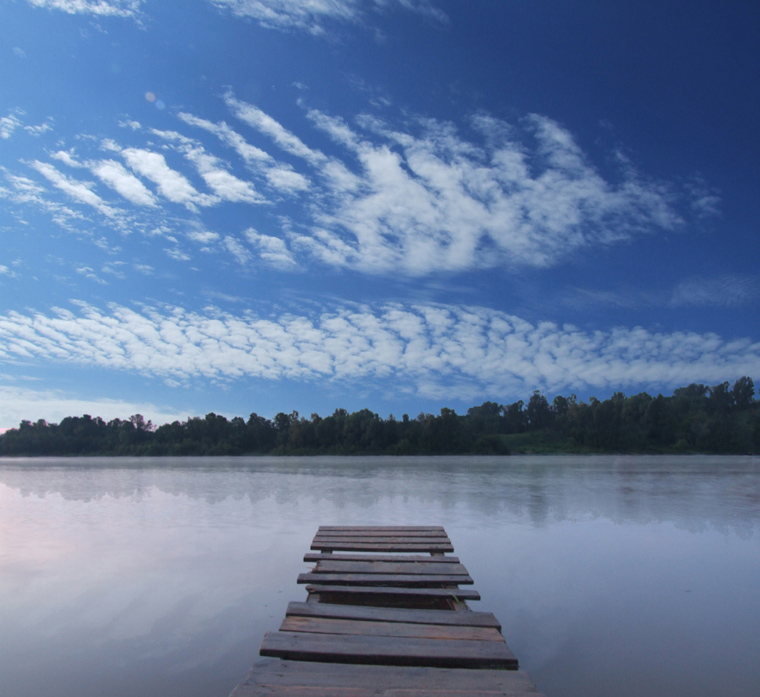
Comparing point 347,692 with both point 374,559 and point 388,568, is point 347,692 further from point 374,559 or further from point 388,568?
point 374,559

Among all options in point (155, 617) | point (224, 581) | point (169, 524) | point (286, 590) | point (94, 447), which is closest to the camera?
point (155, 617)

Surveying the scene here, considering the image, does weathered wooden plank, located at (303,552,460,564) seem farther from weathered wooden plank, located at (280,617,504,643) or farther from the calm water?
weathered wooden plank, located at (280,617,504,643)

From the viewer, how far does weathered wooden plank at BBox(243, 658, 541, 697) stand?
8.94ft

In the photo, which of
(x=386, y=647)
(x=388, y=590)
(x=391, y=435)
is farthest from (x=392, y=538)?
(x=391, y=435)

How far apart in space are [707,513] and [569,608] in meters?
7.73

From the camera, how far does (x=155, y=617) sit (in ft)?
15.9

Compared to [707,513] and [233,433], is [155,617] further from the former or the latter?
[233,433]

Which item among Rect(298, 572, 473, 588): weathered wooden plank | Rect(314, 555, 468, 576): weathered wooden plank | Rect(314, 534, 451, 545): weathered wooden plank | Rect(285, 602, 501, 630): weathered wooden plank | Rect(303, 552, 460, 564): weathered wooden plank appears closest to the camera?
Rect(285, 602, 501, 630): weathered wooden plank

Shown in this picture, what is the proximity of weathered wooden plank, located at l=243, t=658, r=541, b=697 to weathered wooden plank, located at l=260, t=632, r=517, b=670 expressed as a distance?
0.30ft

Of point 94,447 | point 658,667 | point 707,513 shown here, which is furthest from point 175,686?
point 94,447

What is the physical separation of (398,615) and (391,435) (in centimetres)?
7247

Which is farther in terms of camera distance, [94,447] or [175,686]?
[94,447]

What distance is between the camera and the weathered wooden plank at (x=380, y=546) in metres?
6.23

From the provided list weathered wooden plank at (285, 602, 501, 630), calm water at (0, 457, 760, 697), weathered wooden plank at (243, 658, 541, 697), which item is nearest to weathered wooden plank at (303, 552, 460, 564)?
calm water at (0, 457, 760, 697)
